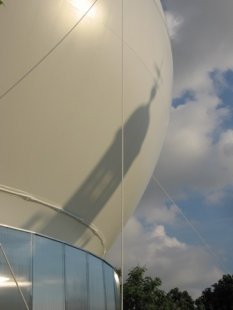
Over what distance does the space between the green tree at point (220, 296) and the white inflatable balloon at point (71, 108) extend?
127 feet

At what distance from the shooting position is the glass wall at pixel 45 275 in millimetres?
6758

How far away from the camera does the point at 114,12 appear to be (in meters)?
9.02

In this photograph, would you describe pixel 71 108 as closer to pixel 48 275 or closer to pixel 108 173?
pixel 108 173

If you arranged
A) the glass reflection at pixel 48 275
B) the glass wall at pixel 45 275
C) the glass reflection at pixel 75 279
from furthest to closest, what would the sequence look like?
1. the glass reflection at pixel 75 279
2. the glass reflection at pixel 48 275
3. the glass wall at pixel 45 275

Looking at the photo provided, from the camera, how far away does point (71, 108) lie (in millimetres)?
8273

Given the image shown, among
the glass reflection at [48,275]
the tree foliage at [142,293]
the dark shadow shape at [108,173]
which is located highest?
the tree foliage at [142,293]

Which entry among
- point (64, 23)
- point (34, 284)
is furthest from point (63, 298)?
point (64, 23)

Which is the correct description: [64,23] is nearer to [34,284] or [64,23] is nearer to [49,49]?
[49,49]

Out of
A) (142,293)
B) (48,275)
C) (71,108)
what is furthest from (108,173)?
(142,293)

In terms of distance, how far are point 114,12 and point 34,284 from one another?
491cm

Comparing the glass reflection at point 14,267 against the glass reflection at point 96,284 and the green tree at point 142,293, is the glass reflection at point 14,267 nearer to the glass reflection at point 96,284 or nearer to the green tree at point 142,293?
the glass reflection at point 96,284

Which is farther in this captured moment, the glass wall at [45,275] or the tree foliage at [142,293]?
the tree foliage at [142,293]

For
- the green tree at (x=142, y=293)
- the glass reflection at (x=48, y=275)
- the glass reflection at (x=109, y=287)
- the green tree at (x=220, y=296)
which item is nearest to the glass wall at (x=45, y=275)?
the glass reflection at (x=48, y=275)

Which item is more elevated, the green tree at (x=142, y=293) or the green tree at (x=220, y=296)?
the green tree at (x=220, y=296)
